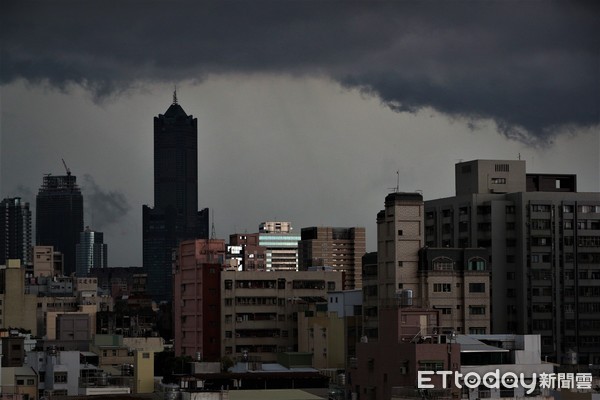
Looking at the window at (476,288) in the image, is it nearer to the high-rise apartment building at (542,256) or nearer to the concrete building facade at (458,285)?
the concrete building facade at (458,285)

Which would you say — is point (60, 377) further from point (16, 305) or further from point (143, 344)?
point (16, 305)

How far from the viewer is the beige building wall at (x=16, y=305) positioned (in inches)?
5674

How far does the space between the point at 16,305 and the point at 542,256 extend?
206 feet

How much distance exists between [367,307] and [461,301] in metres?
4.94

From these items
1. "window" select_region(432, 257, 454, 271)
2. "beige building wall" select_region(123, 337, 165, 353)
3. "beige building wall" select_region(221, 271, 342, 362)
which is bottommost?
"beige building wall" select_region(123, 337, 165, 353)

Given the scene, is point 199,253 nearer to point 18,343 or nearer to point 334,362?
point 334,362

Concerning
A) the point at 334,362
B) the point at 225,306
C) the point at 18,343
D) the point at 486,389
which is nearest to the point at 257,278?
the point at 225,306

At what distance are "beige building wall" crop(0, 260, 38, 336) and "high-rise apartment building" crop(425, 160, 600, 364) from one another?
188 ft

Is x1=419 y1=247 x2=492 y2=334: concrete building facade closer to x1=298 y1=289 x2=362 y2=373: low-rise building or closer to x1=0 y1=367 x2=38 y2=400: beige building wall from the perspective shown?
x1=298 y1=289 x2=362 y2=373: low-rise building

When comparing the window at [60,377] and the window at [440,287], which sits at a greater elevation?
the window at [440,287]

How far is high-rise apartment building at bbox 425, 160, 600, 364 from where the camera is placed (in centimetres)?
9581

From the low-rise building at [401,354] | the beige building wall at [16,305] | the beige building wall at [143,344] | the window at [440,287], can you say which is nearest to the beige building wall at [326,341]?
the window at [440,287]

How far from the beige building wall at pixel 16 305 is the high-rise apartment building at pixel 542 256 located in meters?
57.3

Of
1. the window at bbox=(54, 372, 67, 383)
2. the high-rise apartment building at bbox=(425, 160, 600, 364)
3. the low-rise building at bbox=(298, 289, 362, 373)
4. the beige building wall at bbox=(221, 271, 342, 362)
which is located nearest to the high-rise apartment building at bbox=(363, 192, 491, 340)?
the low-rise building at bbox=(298, 289, 362, 373)
